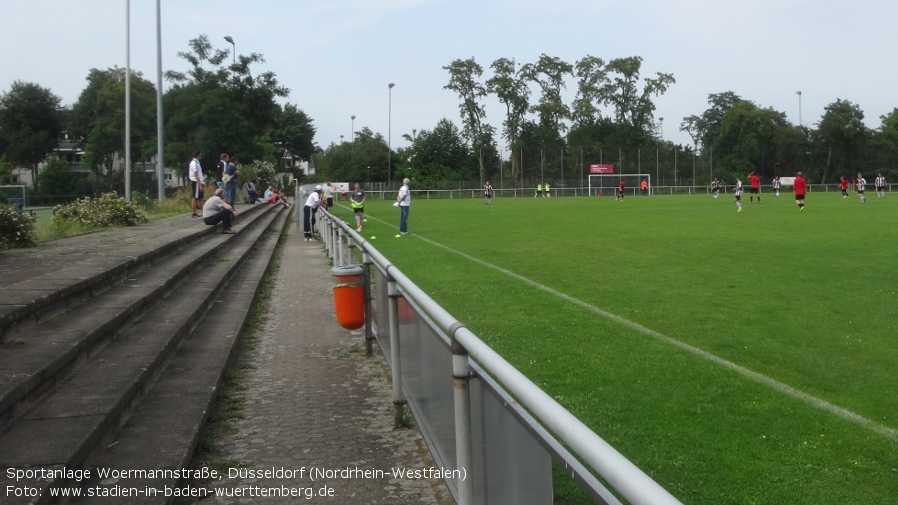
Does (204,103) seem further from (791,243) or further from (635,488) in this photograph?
(635,488)

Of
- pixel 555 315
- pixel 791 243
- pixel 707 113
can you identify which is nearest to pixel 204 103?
pixel 791 243

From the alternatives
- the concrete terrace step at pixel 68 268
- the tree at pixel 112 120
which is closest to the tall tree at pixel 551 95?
the tree at pixel 112 120

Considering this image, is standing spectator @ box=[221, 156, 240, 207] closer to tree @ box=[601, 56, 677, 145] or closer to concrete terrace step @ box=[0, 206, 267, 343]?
concrete terrace step @ box=[0, 206, 267, 343]

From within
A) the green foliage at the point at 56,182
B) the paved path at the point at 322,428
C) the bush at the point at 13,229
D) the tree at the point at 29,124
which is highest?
the tree at the point at 29,124

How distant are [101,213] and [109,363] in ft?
41.0

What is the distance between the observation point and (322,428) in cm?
569

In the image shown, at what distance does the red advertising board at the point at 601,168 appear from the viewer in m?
86.6

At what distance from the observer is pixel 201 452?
202 inches

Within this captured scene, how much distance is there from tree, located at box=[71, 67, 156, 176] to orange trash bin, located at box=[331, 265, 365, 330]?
5964 cm

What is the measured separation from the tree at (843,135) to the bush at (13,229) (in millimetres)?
89835

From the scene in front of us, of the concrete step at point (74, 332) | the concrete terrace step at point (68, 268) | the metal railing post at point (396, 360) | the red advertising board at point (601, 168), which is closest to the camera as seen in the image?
the concrete step at point (74, 332)

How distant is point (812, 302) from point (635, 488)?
30.6ft

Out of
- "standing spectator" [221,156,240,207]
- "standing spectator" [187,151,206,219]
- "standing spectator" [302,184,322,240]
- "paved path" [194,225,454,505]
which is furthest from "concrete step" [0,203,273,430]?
"standing spectator" [302,184,322,240]

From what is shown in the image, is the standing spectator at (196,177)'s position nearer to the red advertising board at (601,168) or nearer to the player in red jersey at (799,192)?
the player in red jersey at (799,192)
